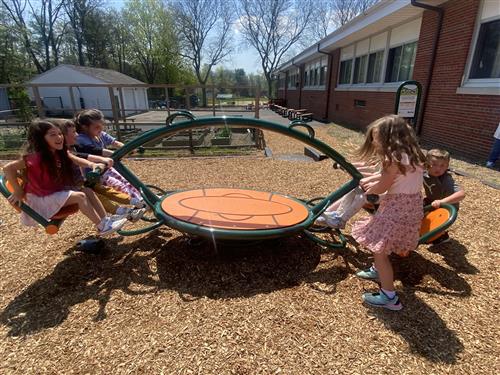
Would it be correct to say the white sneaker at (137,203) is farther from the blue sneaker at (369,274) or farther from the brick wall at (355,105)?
the brick wall at (355,105)

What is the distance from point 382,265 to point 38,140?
8.87ft

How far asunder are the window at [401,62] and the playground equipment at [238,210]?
8.19 metres

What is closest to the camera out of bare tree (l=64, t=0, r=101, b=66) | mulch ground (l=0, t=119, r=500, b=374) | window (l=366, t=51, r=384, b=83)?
mulch ground (l=0, t=119, r=500, b=374)

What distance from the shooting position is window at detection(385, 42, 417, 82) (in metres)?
9.06

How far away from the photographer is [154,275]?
2.46 metres

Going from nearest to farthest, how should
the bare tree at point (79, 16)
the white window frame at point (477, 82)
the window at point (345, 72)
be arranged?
1. the white window frame at point (477, 82)
2. the window at point (345, 72)
3. the bare tree at point (79, 16)

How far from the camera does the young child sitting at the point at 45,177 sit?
91.1 inches

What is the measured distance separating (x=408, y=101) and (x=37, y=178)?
6355 mm

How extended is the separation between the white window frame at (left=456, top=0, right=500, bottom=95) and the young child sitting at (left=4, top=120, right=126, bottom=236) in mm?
7221

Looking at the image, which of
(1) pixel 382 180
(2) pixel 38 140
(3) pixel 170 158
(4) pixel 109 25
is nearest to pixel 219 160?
(3) pixel 170 158

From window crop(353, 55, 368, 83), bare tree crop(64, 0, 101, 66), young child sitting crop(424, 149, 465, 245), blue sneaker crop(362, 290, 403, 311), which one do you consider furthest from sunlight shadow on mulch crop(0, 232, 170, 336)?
bare tree crop(64, 0, 101, 66)

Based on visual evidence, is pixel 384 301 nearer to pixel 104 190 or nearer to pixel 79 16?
pixel 104 190

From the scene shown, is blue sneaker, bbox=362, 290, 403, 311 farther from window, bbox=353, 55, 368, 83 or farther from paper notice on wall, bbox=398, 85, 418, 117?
window, bbox=353, 55, 368, 83

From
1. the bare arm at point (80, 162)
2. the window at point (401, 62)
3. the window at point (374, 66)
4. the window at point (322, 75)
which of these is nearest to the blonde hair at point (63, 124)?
the bare arm at point (80, 162)
